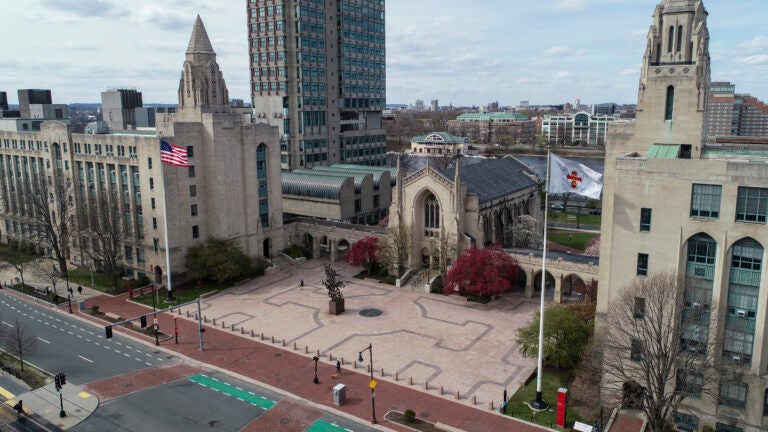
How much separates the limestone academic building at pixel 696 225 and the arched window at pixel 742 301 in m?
0.06

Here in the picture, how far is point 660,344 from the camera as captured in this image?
1416 inches

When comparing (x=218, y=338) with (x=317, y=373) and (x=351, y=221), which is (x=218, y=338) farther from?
(x=351, y=221)

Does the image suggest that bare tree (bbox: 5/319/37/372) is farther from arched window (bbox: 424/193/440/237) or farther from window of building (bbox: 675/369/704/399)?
window of building (bbox: 675/369/704/399)

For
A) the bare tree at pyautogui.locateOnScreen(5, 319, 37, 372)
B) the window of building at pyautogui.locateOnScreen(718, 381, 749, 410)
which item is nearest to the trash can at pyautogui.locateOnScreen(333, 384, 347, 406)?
the window of building at pyautogui.locateOnScreen(718, 381, 749, 410)

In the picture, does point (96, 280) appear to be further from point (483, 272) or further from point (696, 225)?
point (696, 225)

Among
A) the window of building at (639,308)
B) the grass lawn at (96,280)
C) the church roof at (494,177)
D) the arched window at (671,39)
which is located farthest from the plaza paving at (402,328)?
the arched window at (671,39)

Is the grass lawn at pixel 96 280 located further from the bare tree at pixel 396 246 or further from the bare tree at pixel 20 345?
the bare tree at pixel 396 246

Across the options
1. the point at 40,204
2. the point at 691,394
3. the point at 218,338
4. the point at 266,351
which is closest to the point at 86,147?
the point at 40,204

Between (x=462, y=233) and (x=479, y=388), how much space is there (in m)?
29.1

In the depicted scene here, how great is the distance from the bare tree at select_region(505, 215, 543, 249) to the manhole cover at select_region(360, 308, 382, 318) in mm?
28042

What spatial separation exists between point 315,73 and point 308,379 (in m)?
81.0

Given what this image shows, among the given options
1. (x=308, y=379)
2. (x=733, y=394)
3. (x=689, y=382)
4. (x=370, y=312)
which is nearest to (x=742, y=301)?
(x=733, y=394)

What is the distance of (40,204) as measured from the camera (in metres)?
80.5

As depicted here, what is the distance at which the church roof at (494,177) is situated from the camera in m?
78.6
